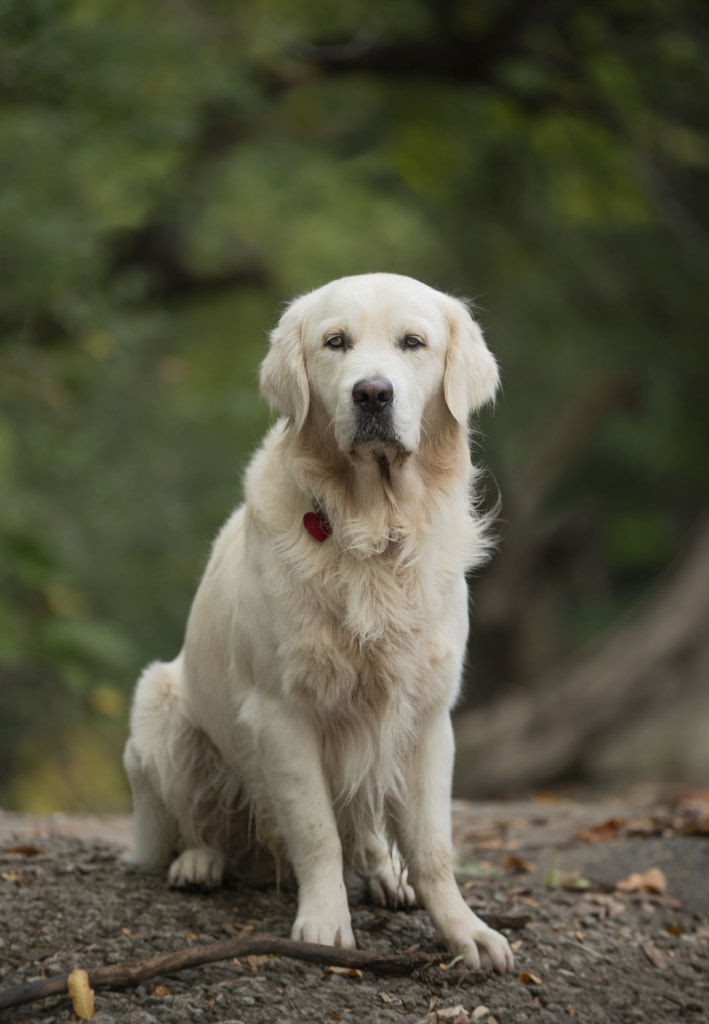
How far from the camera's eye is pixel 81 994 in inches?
117

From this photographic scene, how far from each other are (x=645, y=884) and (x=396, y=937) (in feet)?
4.42

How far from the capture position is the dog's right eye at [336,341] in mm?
3480

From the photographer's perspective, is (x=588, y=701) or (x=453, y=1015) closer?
(x=453, y=1015)

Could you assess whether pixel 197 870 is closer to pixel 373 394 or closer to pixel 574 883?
pixel 574 883

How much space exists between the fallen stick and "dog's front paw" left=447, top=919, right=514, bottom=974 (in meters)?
0.07

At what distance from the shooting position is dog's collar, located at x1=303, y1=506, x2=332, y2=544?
354 cm

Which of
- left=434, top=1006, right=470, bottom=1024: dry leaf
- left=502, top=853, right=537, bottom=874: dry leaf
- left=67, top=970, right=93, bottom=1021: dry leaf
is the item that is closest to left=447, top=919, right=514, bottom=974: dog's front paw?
left=434, top=1006, right=470, bottom=1024: dry leaf

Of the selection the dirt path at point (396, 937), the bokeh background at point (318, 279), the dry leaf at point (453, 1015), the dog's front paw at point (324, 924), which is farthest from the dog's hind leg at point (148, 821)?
the bokeh background at point (318, 279)

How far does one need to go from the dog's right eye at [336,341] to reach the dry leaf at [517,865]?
251cm

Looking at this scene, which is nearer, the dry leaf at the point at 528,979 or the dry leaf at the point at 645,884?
the dry leaf at the point at 528,979

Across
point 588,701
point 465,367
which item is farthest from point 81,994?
point 588,701

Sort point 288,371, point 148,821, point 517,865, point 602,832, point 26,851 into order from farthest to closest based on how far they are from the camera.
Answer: point 602,832 → point 517,865 → point 26,851 → point 148,821 → point 288,371

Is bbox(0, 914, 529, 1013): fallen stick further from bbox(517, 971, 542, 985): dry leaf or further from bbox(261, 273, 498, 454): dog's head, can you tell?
bbox(261, 273, 498, 454): dog's head

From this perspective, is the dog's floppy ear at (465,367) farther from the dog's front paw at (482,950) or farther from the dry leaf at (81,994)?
→ the dry leaf at (81,994)
